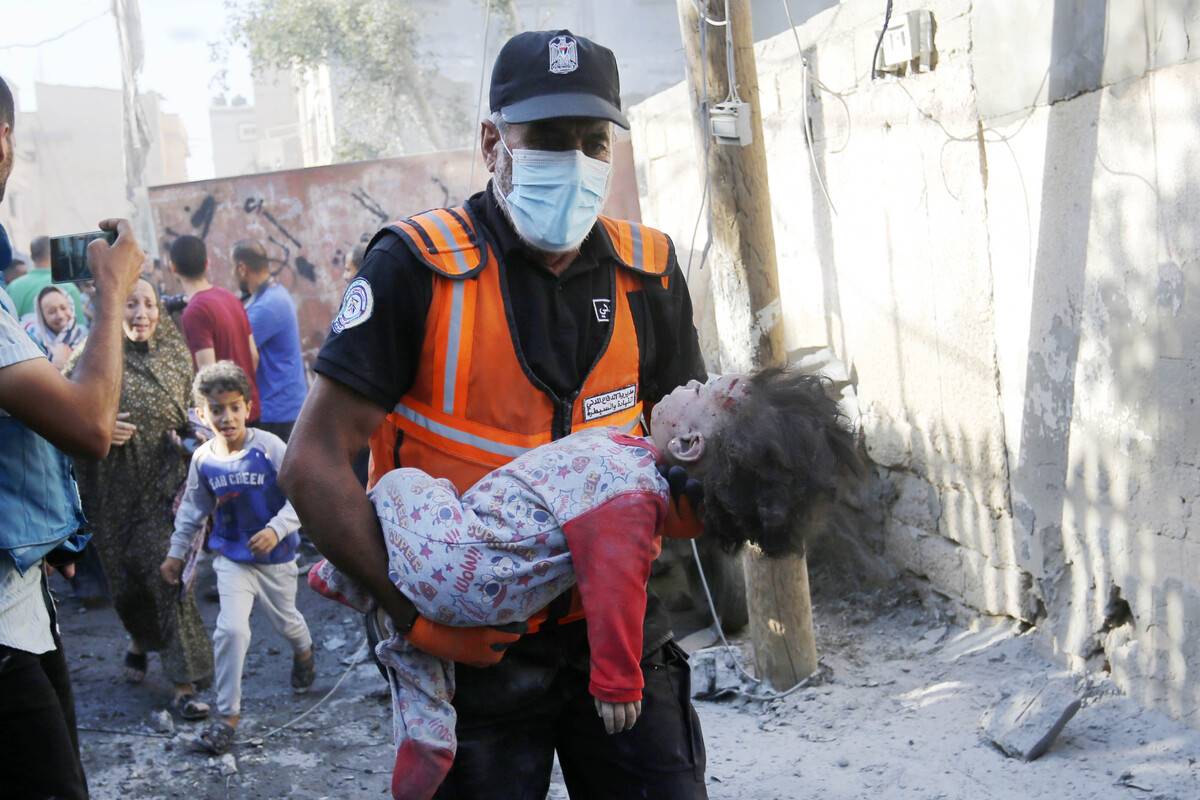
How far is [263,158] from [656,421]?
180 ft

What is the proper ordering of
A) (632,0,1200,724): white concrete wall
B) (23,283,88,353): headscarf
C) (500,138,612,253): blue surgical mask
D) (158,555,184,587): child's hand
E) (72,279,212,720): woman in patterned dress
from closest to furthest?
(500,138,612,253): blue surgical mask
(632,0,1200,724): white concrete wall
(158,555,184,587): child's hand
(72,279,212,720): woman in patterned dress
(23,283,88,353): headscarf

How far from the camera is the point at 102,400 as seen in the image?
2.61 m

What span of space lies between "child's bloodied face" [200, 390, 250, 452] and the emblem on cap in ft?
11.8

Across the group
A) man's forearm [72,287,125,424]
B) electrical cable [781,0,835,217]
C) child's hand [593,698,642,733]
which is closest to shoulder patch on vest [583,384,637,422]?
child's hand [593,698,642,733]

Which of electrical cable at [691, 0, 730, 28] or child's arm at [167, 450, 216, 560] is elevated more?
electrical cable at [691, 0, 730, 28]

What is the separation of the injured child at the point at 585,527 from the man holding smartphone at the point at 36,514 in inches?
31.8

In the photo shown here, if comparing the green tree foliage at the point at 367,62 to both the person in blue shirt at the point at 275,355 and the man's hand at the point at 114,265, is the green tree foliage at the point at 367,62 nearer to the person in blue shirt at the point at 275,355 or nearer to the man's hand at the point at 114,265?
the person in blue shirt at the point at 275,355

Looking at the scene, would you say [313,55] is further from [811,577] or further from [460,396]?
[460,396]

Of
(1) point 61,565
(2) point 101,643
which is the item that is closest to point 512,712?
(1) point 61,565

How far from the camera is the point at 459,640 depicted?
2135 mm

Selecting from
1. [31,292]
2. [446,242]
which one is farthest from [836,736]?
[31,292]

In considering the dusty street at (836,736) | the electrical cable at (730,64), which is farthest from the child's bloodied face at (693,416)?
the electrical cable at (730,64)

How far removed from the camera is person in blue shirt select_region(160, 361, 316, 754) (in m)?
5.29

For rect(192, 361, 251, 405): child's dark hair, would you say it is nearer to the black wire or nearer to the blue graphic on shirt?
the blue graphic on shirt
